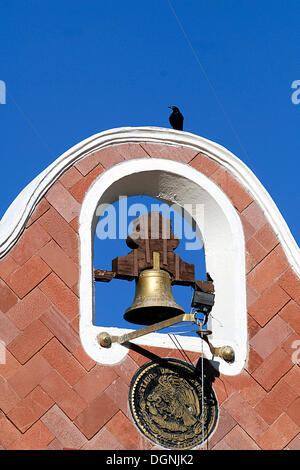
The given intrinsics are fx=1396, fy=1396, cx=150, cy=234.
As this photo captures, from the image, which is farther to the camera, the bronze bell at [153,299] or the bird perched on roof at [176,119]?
the bird perched on roof at [176,119]

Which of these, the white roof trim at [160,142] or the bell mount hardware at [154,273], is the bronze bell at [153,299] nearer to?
the bell mount hardware at [154,273]

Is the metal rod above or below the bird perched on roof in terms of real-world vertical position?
below

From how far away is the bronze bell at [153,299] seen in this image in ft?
40.4

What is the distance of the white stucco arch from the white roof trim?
230 mm

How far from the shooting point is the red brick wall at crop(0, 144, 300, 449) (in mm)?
11414

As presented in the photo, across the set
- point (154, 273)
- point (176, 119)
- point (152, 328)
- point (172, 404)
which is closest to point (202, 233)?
point (154, 273)

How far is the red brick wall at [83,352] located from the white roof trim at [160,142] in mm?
57

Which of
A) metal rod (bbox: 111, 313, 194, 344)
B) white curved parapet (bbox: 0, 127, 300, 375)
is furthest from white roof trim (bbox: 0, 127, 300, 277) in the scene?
metal rod (bbox: 111, 313, 194, 344)

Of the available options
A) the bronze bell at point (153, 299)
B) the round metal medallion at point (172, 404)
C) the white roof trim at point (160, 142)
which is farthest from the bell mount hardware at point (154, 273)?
the white roof trim at point (160, 142)

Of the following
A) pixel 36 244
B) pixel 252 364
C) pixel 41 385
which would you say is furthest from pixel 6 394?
pixel 252 364

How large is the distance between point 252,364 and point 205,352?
0.44 m

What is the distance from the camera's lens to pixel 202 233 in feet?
42.6

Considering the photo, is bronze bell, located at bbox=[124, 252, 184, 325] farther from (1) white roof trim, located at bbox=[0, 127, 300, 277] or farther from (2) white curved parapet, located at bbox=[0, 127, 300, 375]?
(1) white roof trim, located at bbox=[0, 127, 300, 277]

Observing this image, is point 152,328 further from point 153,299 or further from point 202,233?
point 202,233
